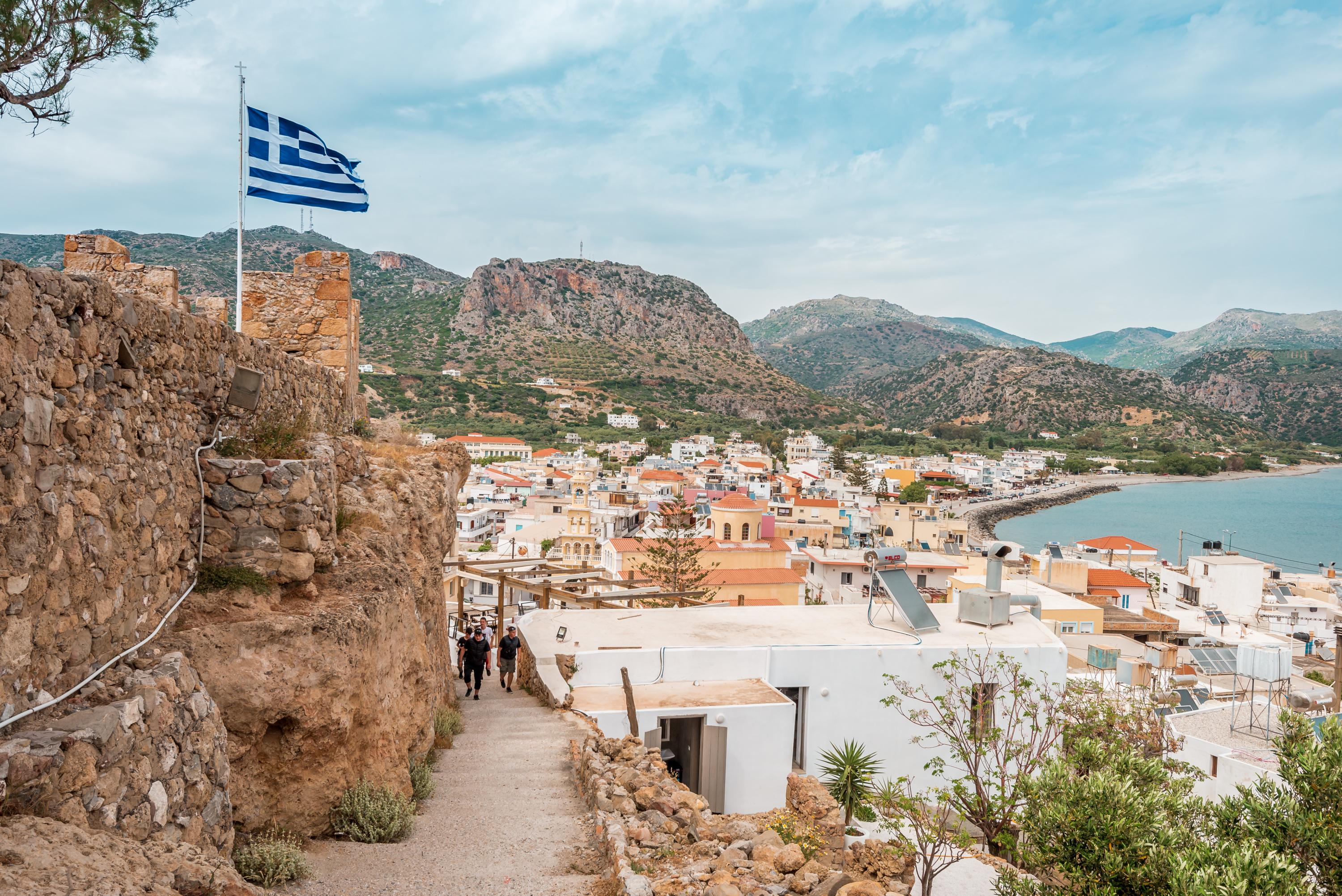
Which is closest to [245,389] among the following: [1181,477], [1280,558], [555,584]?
[555,584]

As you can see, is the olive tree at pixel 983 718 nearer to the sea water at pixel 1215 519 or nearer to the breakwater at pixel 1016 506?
the sea water at pixel 1215 519

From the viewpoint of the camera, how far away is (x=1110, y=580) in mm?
44750

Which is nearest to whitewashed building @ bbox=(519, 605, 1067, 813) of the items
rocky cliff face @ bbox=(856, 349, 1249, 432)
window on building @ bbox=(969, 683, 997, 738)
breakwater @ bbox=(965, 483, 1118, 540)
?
window on building @ bbox=(969, 683, 997, 738)

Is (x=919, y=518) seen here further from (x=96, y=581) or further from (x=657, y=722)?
(x=96, y=581)

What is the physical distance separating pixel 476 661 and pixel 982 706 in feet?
22.1

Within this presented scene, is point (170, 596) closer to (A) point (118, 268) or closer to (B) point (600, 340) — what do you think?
(A) point (118, 268)

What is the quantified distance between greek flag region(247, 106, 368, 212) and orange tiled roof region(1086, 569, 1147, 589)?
43037 mm

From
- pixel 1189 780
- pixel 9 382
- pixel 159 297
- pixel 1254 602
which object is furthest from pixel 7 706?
pixel 1254 602

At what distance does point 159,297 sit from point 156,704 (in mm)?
5546

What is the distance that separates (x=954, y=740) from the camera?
32.8 feet

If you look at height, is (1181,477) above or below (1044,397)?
below

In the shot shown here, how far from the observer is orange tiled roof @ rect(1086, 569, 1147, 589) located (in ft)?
145

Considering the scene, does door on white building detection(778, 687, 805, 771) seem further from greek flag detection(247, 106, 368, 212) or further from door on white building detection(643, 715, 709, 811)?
greek flag detection(247, 106, 368, 212)

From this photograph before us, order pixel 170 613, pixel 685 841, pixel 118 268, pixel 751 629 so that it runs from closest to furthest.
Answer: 1. pixel 170 613
2. pixel 685 841
3. pixel 118 268
4. pixel 751 629
